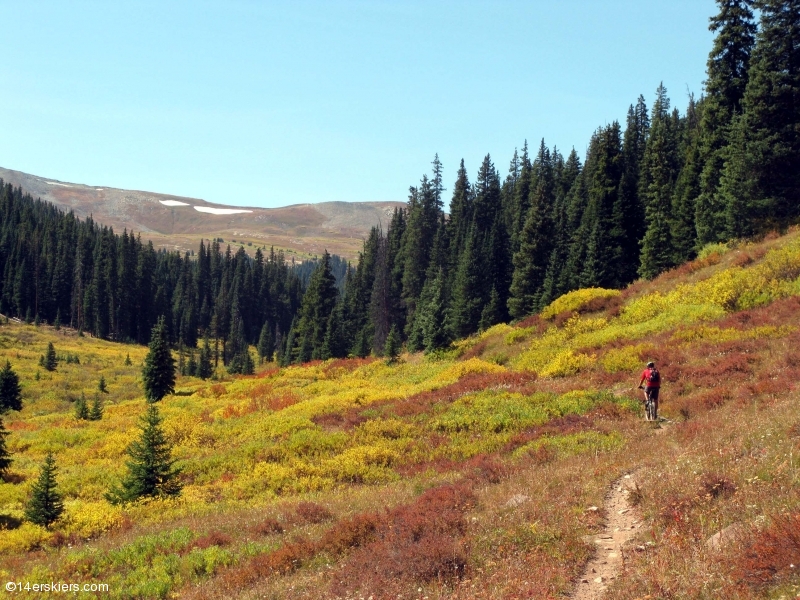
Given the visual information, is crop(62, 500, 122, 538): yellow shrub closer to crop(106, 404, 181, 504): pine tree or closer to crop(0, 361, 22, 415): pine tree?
crop(106, 404, 181, 504): pine tree

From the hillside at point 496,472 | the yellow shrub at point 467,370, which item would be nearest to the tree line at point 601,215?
the hillside at point 496,472

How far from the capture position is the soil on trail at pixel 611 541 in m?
7.42

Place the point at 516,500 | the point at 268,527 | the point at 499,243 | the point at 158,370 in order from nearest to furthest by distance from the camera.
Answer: the point at 516,500, the point at 268,527, the point at 158,370, the point at 499,243

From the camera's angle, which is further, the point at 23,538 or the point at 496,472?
the point at 23,538

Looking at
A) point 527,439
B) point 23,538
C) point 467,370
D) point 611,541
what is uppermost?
point 611,541

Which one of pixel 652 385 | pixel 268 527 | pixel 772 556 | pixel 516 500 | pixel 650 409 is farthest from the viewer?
pixel 650 409

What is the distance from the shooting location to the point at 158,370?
139ft

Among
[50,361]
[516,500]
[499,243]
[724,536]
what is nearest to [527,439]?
[516,500]

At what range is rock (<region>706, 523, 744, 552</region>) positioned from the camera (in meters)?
6.97

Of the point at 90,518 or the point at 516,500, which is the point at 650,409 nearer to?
the point at 516,500

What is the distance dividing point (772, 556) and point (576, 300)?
103 feet

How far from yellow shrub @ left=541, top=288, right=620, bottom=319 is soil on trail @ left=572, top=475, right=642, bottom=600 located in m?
25.9

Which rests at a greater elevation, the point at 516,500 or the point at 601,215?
the point at 601,215

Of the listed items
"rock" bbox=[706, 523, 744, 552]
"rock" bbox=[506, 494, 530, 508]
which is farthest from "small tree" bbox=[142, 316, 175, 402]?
"rock" bbox=[706, 523, 744, 552]
